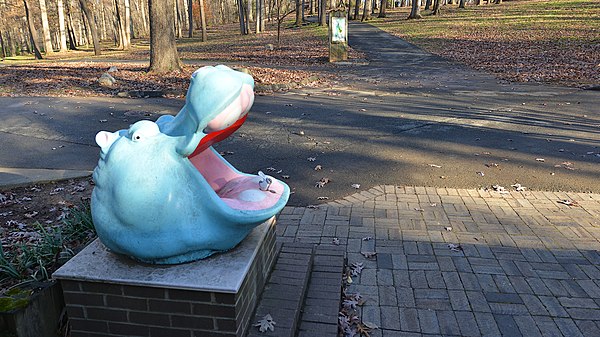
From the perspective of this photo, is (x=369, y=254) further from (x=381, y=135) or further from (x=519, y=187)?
(x=381, y=135)

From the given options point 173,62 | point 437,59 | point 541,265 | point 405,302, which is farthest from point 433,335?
point 437,59

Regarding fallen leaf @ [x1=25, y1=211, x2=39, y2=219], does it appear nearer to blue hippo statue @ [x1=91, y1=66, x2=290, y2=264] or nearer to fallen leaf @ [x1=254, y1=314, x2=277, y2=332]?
blue hippo statue @ [x1=91, y1=66, x2=290, y2=264]

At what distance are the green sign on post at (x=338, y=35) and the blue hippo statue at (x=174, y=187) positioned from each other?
16.7 m

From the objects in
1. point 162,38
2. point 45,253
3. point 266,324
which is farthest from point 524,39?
point 45,253

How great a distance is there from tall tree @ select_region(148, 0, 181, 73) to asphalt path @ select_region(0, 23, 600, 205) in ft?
13.7

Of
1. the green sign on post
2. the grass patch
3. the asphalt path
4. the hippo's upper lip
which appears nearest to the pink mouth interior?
the hippo's upper lip

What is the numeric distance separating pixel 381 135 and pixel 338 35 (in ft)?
37.7

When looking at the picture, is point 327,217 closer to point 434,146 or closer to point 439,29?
point 434,146

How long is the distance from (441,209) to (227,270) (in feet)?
11.1

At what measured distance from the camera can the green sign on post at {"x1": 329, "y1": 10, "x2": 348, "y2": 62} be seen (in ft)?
60.3

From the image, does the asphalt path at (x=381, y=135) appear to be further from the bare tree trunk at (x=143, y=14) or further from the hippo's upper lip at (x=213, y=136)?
the bare tree trunk at (x=143, y=14)

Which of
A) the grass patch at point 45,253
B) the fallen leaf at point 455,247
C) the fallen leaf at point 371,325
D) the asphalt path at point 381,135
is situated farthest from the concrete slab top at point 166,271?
the asphalt path at point 381,135

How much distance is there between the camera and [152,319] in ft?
8.78

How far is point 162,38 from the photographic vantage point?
1573 cm
